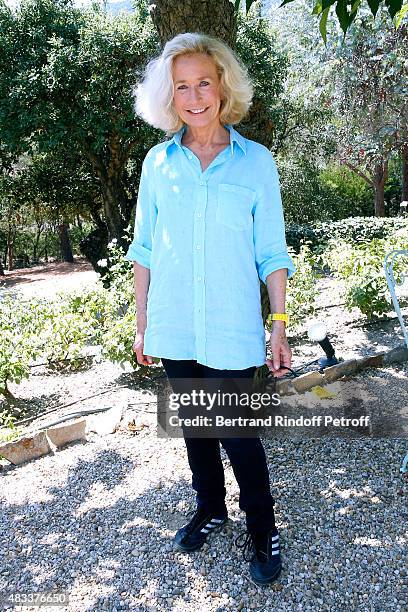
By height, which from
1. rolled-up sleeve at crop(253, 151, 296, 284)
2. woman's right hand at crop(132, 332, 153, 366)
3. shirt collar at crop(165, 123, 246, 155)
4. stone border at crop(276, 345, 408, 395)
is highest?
shirt collar at crop(165, 123, 246, 155)

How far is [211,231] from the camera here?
171cm

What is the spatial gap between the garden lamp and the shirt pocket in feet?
6.18

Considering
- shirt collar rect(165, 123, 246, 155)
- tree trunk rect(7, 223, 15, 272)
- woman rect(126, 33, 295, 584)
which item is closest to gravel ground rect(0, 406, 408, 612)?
woman rect(126, 33, 295, 584)

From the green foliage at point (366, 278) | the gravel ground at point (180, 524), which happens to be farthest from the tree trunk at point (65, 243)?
the gravel ground at point (180, 524)

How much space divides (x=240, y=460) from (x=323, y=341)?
1959mm

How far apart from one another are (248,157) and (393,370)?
2.51 meters

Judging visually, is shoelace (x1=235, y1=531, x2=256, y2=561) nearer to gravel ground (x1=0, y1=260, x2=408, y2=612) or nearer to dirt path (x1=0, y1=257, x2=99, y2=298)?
gravel ground (x1=0, y1=260, x2=408, y2=612)

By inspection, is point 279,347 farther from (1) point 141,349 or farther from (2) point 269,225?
(1) point 141,349

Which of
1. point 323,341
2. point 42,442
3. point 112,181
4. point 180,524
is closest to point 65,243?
point 112,181

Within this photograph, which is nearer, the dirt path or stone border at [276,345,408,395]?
stone border at [276,345,408,395]

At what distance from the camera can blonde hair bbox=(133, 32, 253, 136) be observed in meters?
1.70

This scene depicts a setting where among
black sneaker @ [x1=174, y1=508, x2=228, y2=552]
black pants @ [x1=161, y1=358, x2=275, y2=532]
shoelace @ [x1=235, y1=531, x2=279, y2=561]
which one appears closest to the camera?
black pants @ [x1=161, y1=358, x2=275, y2=532]

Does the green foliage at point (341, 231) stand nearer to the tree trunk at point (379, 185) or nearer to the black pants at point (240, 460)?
the tree trunk at point (379, 185)

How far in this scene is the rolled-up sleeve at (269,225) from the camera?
1730mm
